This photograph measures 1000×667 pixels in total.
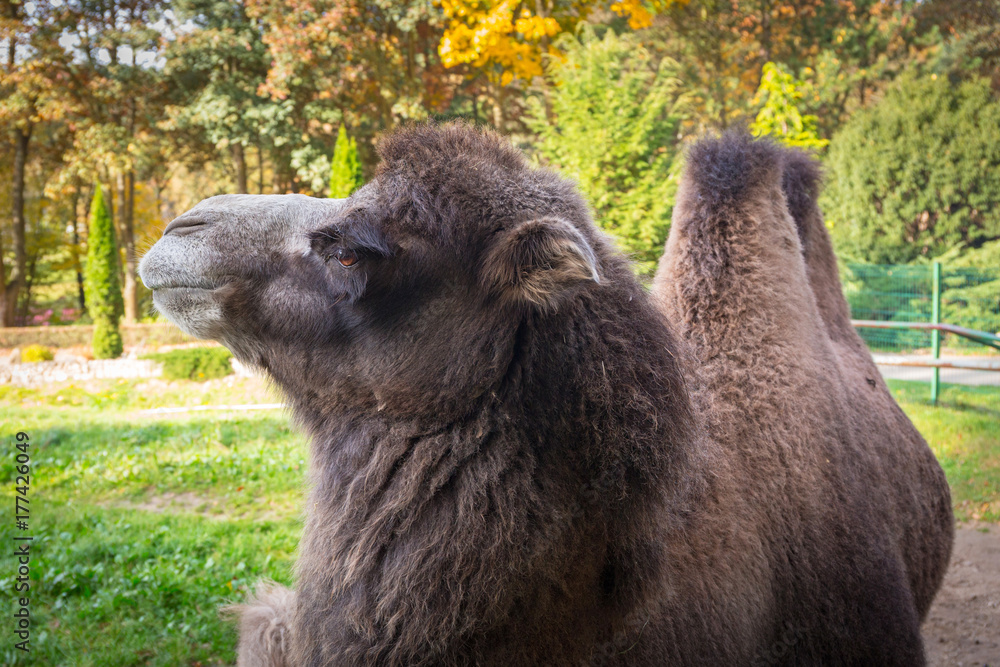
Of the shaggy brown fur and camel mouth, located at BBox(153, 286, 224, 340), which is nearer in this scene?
camel mouth, located at BBox(153, 286, 224, 340)

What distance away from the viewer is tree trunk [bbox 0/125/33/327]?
58.7 feet

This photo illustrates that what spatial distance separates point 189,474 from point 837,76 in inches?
787

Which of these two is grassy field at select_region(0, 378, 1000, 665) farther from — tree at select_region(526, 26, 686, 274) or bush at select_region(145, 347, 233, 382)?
tree at select_region(526, 26, 686, 274)

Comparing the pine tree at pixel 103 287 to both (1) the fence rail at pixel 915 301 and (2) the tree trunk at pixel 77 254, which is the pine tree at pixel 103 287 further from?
(1) the fence rail at pixel 915 301

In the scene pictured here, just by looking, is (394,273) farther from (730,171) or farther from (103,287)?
(103,287)

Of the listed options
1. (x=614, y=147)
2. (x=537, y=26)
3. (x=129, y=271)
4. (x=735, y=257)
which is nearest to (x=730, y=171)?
(x=735, y=257)

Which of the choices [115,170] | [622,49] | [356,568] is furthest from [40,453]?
[115,170]

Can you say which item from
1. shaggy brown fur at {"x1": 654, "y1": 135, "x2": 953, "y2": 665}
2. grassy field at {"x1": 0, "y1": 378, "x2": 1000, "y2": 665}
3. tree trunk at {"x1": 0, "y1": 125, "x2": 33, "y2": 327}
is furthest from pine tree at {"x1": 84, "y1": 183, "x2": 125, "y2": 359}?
shaggy brown fur at {"x1": 654, "y1": 135, "x2": 953, "y2": 665}

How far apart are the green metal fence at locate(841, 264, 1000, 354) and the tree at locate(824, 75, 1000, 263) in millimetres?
2969

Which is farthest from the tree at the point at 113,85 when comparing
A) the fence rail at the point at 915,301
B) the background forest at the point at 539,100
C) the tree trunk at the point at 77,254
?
the fence rail at the point at 915,301

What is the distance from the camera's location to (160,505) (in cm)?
625

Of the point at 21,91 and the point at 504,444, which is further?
the point at 21,91

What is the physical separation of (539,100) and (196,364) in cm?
769

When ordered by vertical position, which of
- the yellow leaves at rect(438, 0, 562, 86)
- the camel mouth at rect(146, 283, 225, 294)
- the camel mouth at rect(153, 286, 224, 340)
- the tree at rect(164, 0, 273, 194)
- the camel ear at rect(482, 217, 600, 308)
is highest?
the tree at rect(164, 0, 273, 194)
